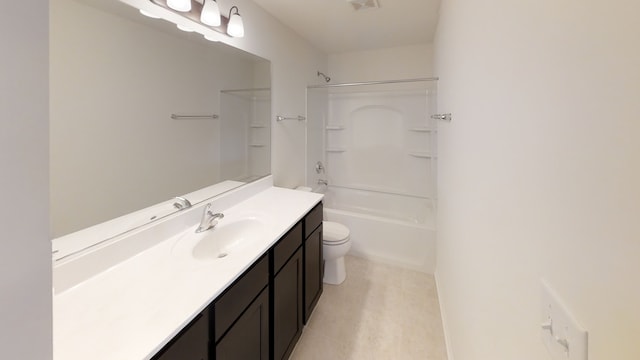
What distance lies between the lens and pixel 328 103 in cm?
382

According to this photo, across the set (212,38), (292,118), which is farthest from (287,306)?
(292,118)

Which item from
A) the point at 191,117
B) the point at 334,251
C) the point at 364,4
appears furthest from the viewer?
the point at 334,251

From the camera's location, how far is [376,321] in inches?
80.7

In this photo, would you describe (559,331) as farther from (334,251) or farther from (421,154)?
(421,154)

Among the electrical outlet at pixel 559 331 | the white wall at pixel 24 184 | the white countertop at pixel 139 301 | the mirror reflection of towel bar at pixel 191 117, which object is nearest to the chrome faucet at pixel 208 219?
the white countertop at pixel 139 301

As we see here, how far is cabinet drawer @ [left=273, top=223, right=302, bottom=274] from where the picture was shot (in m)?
1.43

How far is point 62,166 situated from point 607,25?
4.98 feet

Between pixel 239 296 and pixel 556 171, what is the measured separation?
1085 millimetres

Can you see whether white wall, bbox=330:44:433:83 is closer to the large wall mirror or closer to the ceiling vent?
the ceiling vent

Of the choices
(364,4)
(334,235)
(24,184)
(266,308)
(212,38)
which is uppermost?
(364,4)

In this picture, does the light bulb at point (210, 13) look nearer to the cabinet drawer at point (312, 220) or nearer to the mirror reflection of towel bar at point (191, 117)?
the mirror reflection of towel bar at point (191, 117)

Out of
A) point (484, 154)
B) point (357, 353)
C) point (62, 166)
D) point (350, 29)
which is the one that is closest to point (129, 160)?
point (62, 166)

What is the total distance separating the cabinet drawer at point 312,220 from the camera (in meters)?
1.83

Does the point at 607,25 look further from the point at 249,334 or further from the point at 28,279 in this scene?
Result: the point at 249,334
